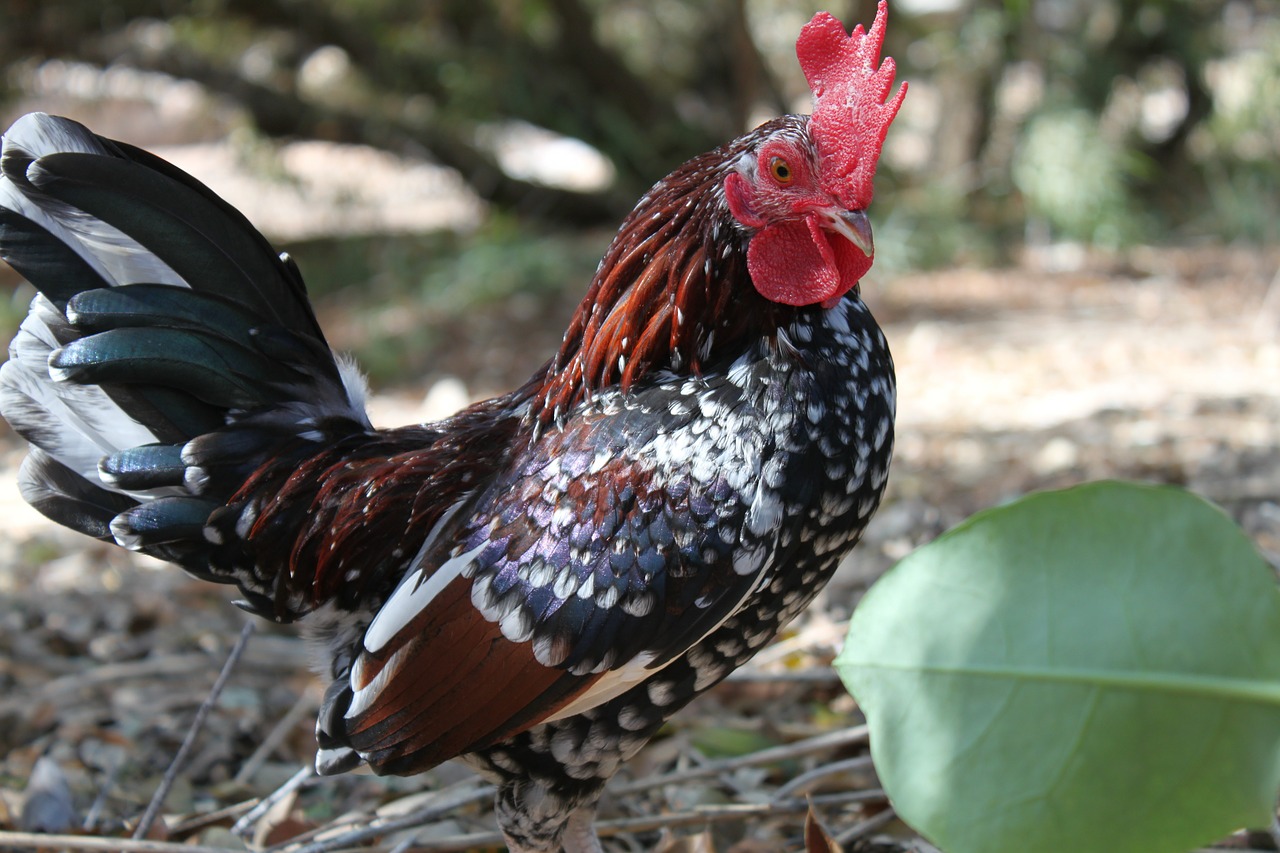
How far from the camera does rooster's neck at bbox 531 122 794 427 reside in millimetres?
1964

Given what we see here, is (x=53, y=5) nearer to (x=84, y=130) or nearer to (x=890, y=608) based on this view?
(x=84, y=130)

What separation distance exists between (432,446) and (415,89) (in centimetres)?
741

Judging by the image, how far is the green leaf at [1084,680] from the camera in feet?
3.81

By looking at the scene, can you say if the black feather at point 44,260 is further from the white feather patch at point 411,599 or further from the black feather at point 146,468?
the white feather patch at point 411,599

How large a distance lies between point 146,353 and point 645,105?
295 inches

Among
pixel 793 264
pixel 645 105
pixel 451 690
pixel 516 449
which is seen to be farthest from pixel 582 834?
pixel 645 105

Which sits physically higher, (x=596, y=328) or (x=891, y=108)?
(x=891, y=108)

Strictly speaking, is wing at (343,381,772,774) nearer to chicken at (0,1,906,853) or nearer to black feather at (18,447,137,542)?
chicken at (0,1,906,853)

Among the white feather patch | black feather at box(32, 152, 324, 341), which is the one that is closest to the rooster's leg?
the white feather patch

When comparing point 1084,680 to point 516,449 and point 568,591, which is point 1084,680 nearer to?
point 568,591

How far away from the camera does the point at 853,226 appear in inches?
74.4

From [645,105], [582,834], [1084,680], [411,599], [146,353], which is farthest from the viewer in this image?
[645,105]

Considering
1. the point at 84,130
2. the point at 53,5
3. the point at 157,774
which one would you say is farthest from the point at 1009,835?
the point at 53,5

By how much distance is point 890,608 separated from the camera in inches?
51.9
